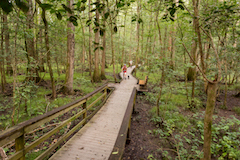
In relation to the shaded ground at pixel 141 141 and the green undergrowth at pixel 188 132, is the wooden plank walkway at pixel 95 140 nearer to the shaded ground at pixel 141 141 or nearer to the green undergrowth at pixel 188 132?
the shaded ground at pixel 141 141

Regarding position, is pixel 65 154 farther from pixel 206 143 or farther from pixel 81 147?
pixel 206 143

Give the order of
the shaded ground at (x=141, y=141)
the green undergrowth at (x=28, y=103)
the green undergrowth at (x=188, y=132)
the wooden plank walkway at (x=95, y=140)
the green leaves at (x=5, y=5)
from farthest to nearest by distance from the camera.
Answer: the green undergrowth at (x=28, y=103)
the shaded ground at (x=141, y=141)
the green undergrowth at (x=188, y=132)
the wooden plank walkway at (x=95, y=140)
the green leaves at (x=5, y=5)

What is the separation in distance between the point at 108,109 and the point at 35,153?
9.73 feet

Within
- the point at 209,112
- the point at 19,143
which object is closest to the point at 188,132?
the point at 209,112

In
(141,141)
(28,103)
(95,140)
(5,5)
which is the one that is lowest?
(141,141)

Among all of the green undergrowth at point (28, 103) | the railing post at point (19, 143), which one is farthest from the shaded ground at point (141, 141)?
the green undergrowth at point (28, 103)

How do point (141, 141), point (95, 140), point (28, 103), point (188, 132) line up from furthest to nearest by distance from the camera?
point (28, 103) < point (188, 132) < point (141, 141) < point (95, 140)

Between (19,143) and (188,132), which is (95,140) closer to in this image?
(19,143)

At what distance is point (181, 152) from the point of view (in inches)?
139

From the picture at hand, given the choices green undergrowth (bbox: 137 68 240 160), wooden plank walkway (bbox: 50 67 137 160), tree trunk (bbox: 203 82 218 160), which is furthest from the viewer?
A: green undergrowth (bbox: 137 68 240 160)

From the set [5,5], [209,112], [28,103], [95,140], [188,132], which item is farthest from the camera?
[28,103]

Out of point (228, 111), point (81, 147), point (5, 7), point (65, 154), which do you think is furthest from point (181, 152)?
point (228, 111)

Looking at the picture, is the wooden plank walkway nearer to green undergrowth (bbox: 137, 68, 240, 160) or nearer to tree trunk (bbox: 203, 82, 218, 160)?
green undergrowth (bbox: 137, 68, 240, 160)

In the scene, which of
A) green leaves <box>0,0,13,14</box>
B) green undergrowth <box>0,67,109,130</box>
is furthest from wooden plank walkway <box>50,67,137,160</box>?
green leaves <box>0,0,13,14</box>
